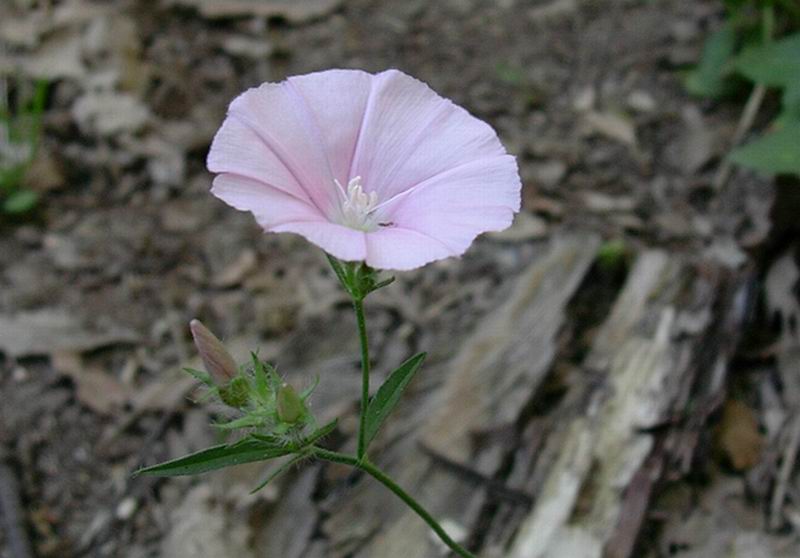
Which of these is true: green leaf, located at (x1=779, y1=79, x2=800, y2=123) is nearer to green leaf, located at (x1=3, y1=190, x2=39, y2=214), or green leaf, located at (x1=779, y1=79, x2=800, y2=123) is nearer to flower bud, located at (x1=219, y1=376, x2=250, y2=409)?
flower bud, located at (x1=219, y1=376, x2=250, y2=409)

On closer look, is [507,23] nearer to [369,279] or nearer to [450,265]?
[450,265]

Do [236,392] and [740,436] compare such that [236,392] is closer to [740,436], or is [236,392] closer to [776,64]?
[740,436]

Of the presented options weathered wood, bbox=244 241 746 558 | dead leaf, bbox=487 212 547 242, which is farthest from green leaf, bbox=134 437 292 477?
dead leaf, bbox=487 212 547 242

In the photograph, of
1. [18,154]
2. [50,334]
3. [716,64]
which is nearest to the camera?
[50,334]

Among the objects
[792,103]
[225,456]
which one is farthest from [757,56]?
[225,456]

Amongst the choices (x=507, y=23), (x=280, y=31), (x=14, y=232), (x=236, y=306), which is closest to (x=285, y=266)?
(x=236, y=306)

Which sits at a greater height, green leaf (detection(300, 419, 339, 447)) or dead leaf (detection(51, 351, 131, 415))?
green leaf (detection(300, 419, 339, 447))
